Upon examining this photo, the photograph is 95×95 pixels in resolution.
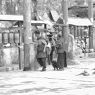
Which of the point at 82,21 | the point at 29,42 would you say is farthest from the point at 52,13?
the point at 29,42

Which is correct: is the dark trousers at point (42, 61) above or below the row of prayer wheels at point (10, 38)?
below

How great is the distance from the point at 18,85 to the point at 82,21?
17215mm

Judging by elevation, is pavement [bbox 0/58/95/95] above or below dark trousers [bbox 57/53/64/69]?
below

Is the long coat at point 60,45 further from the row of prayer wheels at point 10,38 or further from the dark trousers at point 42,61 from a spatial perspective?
the row of prayer wheels at point 10,38

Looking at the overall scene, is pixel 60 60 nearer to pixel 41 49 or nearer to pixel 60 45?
pixel 60 45

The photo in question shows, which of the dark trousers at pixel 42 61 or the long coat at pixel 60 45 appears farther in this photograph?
the long coat at pixel 60 45

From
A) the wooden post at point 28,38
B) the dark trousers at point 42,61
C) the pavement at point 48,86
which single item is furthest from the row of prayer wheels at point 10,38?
the pavement at point 48,86

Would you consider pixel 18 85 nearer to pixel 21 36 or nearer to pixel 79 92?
pixel 79 92

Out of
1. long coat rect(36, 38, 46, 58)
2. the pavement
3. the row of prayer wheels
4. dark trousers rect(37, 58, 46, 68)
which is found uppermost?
the row of prayer wheels

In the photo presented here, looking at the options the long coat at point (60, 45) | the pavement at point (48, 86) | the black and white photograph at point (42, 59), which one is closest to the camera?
the pavement at point (48, 86)

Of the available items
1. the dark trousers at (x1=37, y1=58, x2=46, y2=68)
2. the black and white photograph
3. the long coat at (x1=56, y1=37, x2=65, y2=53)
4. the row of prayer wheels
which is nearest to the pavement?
the black and white photograph

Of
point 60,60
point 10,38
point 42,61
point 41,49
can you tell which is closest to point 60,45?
point 60,60

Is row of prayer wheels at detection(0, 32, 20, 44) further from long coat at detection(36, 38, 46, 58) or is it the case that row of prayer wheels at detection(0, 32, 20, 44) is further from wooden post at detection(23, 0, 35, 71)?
long coat at detection(36, 38, 46, 58)

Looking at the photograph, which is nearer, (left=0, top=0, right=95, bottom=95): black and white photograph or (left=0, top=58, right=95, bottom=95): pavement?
(left=0, top=58, right=95, bottom=95): pavement
